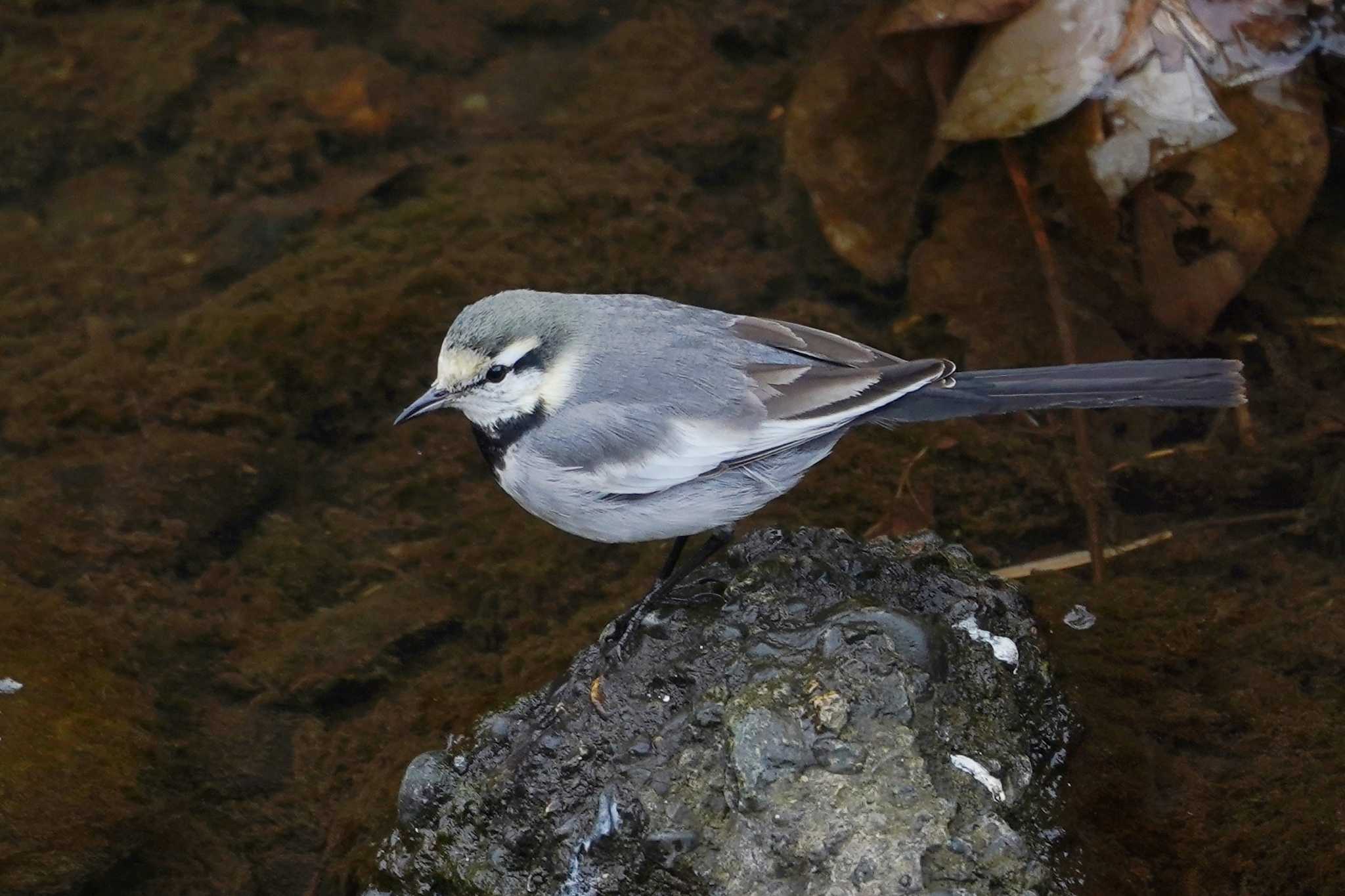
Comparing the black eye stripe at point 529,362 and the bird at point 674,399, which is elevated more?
the black eye stripe at point 529,362

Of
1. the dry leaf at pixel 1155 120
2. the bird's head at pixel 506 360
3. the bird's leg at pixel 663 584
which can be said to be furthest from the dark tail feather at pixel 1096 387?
the dry leaf at pixel 1155 120

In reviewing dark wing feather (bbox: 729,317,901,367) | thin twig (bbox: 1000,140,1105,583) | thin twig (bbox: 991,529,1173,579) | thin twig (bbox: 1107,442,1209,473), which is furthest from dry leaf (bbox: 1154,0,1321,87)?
dark wing feather (bbox: 729,317,901,367)

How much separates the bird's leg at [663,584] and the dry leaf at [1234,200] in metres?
2.24

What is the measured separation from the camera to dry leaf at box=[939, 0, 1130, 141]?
529cm

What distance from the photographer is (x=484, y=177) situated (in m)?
6.48

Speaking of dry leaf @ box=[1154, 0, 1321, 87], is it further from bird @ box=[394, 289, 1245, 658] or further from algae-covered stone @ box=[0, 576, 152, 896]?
algae-covered stone @ box=[0, 576, 152, 896]

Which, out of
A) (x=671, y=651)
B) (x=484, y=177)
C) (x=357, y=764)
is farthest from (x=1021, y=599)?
(x=484, y=177)

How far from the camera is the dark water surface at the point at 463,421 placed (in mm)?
4047

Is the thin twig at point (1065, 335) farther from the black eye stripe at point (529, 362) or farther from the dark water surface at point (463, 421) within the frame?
the black eye stripe at point (529, 362)

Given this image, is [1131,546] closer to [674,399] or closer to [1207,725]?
[1207,725]

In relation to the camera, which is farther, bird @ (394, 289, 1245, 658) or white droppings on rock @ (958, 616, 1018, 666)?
bird @ (394, 289, 1245, 658)

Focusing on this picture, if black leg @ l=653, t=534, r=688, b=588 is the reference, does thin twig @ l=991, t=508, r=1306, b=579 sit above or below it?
below

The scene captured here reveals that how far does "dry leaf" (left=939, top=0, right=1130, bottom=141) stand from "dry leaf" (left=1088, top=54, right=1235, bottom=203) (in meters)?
0.16

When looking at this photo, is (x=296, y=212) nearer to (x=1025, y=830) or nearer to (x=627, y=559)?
(x=627, y=559)
